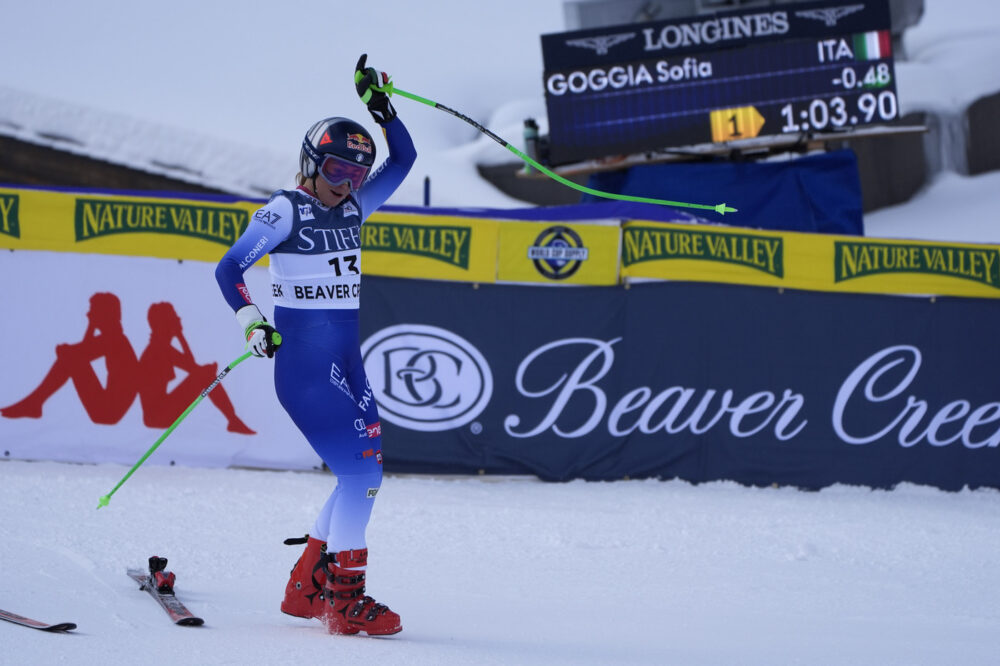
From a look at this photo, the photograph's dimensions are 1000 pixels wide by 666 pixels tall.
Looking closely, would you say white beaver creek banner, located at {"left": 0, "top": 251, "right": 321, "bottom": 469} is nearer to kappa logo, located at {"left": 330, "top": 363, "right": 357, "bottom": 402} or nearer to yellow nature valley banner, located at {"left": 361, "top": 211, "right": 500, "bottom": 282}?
yellow nature valley banner, located at {"left": 361, "top": 211, "right": 500, "bottom": 282}

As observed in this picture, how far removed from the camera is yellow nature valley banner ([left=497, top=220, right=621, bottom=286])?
25.8 ft

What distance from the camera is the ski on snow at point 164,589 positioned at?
12.3 feet

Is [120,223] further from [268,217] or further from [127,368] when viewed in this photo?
[268,217]

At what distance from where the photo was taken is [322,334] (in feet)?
12.9

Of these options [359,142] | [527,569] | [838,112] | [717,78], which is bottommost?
[527,569]

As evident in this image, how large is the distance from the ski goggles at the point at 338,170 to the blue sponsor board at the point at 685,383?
3760 millimetres

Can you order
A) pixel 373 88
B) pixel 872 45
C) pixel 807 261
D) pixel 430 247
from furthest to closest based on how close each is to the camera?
pixel 872 45 → pixel 807 261 → pixel 430 247 → pixel 373 88

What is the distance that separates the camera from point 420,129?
81.3ft

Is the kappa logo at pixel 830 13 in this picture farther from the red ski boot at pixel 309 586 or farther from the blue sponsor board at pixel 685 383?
the red ski boot at pixel 309 586

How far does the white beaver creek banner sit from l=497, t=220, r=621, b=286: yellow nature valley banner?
2.01 metres

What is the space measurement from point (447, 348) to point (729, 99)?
19.6ft

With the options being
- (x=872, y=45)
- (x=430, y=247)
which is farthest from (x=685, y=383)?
(x=872, y=45)

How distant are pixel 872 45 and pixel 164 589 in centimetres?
1046

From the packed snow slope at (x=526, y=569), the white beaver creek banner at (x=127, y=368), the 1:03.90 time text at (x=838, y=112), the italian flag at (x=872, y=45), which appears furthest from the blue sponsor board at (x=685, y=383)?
the italian flag at (x=872, y=45)
